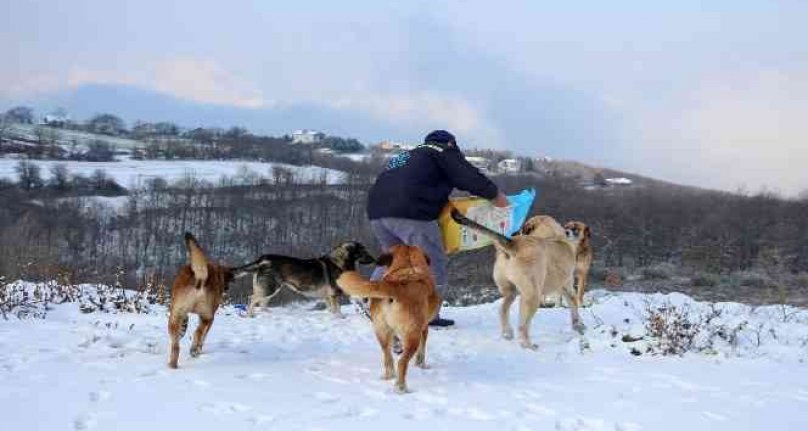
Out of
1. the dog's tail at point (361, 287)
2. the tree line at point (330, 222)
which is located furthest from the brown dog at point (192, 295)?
the tree line at point (330, 222)

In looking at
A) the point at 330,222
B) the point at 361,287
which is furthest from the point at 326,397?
the point at 330,222

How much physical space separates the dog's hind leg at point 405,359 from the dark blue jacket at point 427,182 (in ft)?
7.94

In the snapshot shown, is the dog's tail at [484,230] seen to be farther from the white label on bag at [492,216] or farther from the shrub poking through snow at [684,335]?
the shrub poking through snow at [684,335]

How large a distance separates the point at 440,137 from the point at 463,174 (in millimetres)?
511

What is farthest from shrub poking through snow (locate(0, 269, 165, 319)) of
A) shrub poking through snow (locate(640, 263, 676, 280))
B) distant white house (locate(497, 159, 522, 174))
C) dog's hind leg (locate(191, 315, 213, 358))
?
distant white house (locate(497, 159, 522, 174))

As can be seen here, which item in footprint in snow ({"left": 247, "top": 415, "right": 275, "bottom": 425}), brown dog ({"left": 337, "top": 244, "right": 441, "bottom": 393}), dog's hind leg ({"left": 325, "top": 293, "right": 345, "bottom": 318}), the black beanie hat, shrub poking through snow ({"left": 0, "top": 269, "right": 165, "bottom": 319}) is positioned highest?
the black beanie hat

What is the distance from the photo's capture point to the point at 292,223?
333ft

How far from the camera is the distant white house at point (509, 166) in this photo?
4106 inches

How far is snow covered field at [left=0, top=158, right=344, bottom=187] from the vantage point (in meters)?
125

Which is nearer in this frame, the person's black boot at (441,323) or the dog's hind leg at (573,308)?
the dog's hind leg at (573,308)

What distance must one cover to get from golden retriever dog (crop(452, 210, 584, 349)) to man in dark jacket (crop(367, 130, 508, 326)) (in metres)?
0.50

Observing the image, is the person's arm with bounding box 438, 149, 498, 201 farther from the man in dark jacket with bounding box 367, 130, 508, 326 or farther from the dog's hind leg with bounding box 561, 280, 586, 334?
the dog's hind leg with bounding box 561, 280, 586, 334

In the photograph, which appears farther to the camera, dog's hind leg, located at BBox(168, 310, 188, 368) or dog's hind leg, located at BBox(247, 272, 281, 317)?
dog's hind leg, located at BBox(247, 272, 281, 317)

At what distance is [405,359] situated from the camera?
18.6ft
